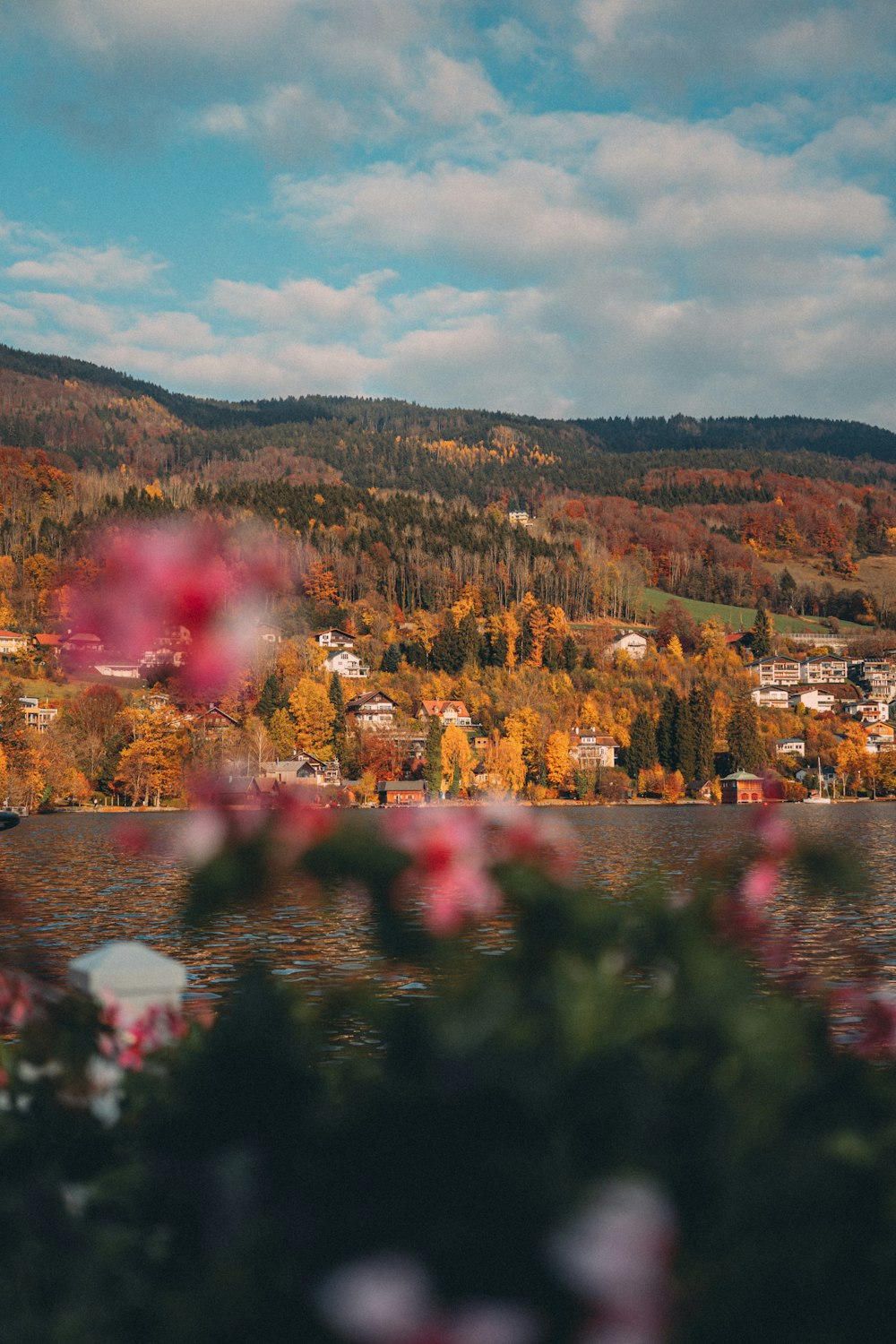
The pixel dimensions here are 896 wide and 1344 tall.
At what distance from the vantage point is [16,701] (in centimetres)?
8388

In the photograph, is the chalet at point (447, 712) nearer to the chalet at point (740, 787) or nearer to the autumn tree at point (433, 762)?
the autumn tree at point (433, 762)

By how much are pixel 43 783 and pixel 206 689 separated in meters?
83.0

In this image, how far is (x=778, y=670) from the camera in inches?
5792

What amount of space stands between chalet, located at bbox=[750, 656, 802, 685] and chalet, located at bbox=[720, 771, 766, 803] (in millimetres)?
39697

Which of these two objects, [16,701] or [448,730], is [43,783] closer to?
[16,701]

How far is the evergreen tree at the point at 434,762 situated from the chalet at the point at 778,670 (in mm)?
62755

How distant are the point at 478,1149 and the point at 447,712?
10972cm

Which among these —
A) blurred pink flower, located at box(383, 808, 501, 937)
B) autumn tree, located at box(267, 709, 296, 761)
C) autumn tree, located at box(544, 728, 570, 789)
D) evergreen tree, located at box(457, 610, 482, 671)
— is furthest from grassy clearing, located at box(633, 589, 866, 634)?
blurred pink flower, located at box(383, 808, 501, 937)

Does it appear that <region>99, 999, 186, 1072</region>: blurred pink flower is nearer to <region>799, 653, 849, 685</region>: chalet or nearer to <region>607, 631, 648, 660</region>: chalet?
<region>607, 631, 648, 660</region>: chalet

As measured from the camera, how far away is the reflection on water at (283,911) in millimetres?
3064

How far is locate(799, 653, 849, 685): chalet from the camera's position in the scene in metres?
152

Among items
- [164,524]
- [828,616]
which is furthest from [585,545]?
[164,524]

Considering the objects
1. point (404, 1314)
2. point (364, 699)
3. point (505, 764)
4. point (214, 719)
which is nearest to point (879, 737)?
point (505, 764)

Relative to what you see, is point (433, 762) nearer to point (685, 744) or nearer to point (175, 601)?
point (685, 744)
